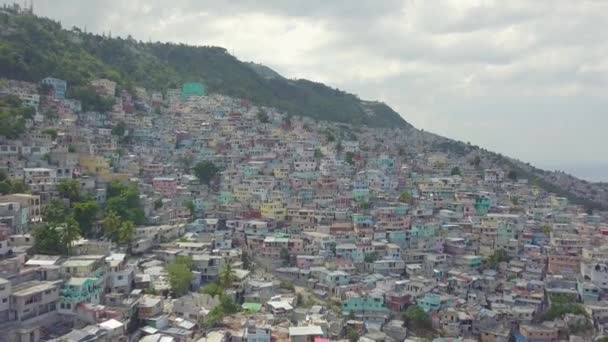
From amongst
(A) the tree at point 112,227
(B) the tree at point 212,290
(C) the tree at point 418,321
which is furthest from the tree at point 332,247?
(A) the tree at point 112,227

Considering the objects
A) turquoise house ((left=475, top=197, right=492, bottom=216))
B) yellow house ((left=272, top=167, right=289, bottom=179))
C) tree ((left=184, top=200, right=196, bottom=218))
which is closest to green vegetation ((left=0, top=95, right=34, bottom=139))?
tree ((left=184, top=200, right=196, bottom=218))

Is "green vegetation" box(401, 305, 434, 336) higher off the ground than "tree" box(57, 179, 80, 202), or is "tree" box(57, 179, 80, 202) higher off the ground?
"tree" box(57, 179, 80, 202)

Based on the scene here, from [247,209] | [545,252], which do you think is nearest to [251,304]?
[247,209]

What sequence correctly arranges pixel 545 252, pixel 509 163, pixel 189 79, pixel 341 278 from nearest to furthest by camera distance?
pixel 341 278, pixel 545 252, pixel 509 163, pixel 189 79

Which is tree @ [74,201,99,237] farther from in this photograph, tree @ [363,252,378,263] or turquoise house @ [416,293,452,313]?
turquoise house @ [416,293,452,313]

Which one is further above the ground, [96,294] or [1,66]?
[1,66]

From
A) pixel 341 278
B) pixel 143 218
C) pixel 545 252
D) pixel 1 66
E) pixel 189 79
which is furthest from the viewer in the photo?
pixel 189 79

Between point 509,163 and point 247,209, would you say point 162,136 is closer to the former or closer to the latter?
point 247,209

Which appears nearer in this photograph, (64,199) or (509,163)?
(64,199)
